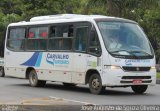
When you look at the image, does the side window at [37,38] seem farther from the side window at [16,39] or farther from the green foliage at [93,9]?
the green foliage at [93,9]

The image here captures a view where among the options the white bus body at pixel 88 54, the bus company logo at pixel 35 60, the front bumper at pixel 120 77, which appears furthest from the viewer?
the bus company logo at pixel 35 60

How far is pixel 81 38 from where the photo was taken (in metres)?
19.6

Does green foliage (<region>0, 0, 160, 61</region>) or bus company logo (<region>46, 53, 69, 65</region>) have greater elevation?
green foliage (<region>0, 0, 160, 61</region>)

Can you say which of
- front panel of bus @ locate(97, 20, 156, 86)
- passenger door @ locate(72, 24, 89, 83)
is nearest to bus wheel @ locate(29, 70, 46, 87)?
passenger door @ locate(72, 24, 89, 83)

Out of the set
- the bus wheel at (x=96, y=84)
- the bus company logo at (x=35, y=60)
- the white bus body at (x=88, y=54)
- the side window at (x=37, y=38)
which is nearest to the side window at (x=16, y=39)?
the white bus body at (x=88, y=54)

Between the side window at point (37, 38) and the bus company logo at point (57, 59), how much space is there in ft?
2.22

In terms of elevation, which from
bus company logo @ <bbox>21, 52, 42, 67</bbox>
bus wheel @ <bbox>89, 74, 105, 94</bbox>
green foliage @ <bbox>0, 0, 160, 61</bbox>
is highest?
green foliage @ <bbox>0, 0, 160, 61</bbox>

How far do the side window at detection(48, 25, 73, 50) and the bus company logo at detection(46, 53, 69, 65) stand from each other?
0.30m

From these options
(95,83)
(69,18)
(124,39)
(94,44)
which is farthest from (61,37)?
(124,39)

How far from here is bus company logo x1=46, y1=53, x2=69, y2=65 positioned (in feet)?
66.9

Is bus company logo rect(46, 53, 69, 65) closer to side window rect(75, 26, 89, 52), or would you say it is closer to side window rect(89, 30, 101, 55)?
side window rect(75, 26, 89, 52)

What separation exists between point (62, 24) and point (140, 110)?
945 cm

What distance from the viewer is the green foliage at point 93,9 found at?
110 feet

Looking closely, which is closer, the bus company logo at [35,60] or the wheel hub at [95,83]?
the wheel hub at [95,83]
